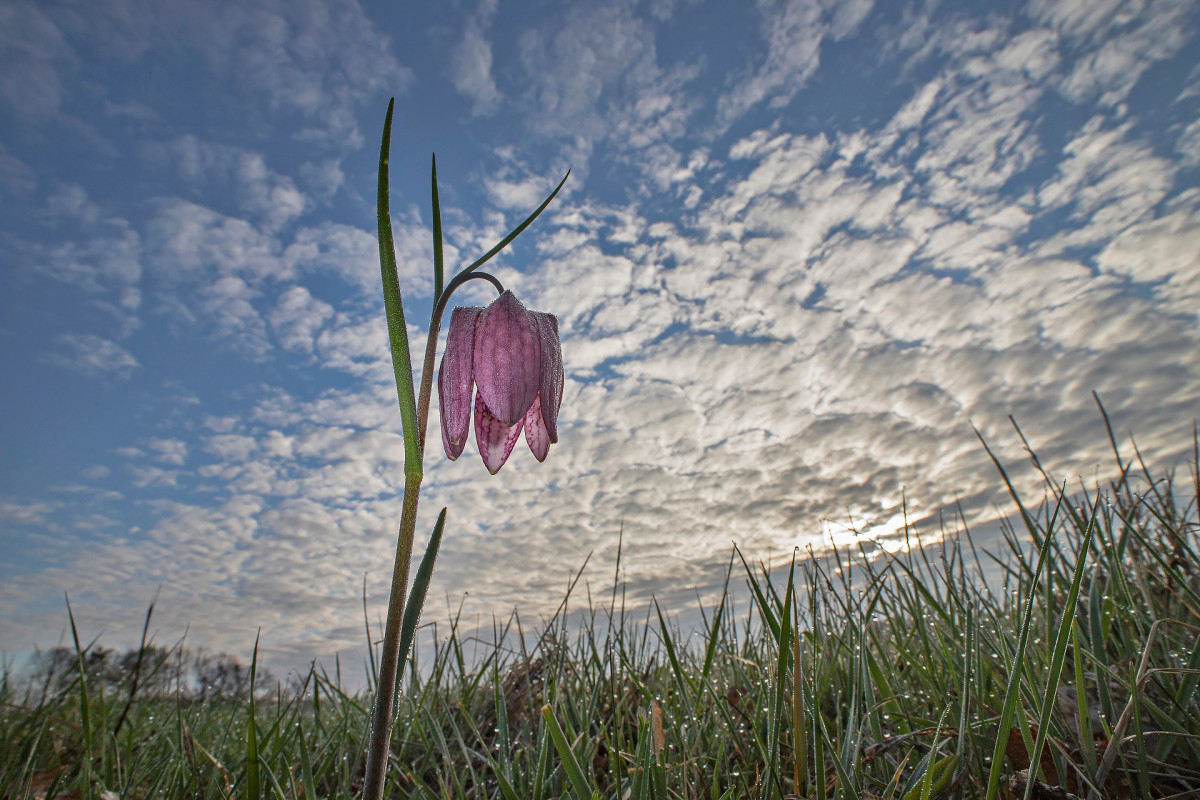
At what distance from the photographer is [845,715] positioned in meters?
2.19

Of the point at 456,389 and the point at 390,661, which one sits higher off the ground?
the point at 456,389

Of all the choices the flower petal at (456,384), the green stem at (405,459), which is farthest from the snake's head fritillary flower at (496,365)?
the green stem at (405,459)

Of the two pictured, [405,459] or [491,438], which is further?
[491,438]

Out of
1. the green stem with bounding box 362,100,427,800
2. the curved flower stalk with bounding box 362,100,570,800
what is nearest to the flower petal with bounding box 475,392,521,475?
the curved flower stalk with bounding box 362,100,570,800

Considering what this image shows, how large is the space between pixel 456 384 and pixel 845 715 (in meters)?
1.56

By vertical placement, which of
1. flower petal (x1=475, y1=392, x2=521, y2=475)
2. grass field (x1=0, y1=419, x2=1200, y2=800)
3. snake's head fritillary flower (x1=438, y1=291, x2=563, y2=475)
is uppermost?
snake's head fritillary flower (x1=438, y1=291, x2=563, y2=475)

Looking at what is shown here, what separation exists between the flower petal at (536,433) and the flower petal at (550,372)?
0.04 meters

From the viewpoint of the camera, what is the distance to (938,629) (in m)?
2.04

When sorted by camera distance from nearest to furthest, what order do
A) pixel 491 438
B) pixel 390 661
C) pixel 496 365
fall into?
pixel 390 661 → pixel 496 365 → pixel 491 438

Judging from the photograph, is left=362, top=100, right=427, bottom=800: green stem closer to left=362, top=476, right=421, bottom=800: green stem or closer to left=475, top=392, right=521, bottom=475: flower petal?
left=362, top=476, right=421, bottom=800: green stem

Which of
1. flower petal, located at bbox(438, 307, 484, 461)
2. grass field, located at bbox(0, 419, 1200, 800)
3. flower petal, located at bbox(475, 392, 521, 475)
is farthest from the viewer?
flower petal, located at bbox(475, 392, 521, 475)

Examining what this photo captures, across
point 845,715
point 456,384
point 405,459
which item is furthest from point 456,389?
point 845,715

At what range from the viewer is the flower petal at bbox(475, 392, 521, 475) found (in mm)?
2188

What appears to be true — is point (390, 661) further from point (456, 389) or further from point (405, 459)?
point (456, 389)
